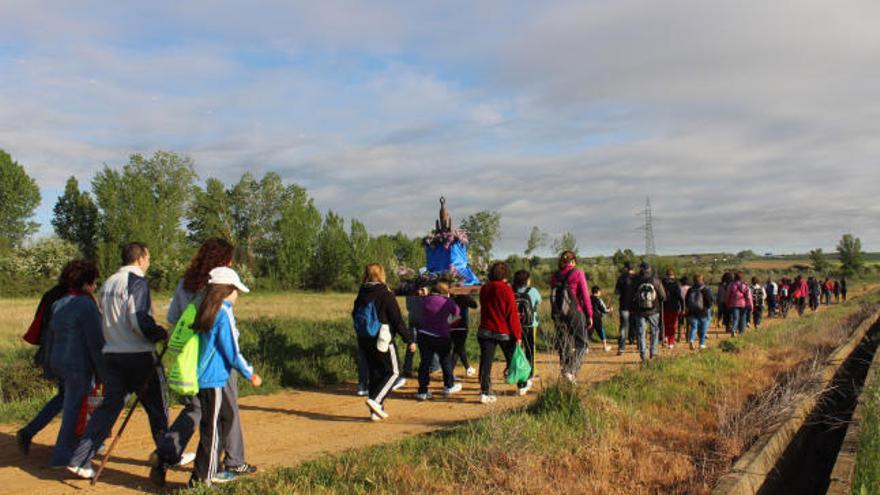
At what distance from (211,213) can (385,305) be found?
243 feet

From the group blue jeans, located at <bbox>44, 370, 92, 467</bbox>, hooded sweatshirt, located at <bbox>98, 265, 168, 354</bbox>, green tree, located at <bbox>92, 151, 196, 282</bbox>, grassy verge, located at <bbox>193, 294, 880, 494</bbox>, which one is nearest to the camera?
grassy verge, located at <bbox>193, 294, 880, 494</bbox>

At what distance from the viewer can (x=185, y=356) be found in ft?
18.4

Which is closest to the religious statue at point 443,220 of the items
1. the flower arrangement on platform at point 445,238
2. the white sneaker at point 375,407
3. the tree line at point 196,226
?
the flower arrangement on platform at point 445,238

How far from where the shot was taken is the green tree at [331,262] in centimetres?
7431

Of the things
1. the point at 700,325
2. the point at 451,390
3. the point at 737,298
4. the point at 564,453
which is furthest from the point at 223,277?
the point at 737,298

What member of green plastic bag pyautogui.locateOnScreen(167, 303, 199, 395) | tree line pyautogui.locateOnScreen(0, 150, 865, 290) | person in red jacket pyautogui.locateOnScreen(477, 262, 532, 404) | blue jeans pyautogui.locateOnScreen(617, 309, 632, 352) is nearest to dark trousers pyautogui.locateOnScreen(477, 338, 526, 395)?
person in red jacket pyautogui.locateOnScreen(477, 262, 532, 404)

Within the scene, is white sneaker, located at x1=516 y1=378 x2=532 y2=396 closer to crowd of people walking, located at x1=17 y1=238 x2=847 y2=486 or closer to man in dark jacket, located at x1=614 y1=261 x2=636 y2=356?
crowd of people walking, located at x1=17 y1=238 x2=847 y2=486

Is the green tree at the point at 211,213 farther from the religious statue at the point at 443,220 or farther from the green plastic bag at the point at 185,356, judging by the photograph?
the green plastic bag at the point at 185,356

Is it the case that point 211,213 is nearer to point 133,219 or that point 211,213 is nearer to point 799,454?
point 133,219

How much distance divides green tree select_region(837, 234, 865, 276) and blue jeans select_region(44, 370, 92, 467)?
106528 millimetres

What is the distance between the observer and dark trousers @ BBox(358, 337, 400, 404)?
333 inches

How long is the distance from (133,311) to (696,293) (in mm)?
13478

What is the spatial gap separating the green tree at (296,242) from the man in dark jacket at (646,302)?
62174mm

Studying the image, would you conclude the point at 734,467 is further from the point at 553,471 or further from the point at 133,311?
the point at 133,311
